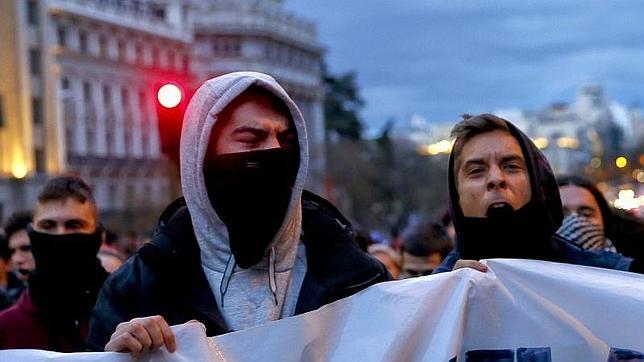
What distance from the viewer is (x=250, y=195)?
3041 mm

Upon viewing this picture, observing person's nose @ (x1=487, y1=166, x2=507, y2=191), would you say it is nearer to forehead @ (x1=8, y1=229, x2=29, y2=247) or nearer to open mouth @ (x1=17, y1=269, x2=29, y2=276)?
open mouth @ (x1=17, y1=269, x2=29, y2=276)

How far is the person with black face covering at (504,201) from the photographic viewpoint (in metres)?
3.40

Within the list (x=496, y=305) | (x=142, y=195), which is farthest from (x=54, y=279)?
(x=142, y=195)

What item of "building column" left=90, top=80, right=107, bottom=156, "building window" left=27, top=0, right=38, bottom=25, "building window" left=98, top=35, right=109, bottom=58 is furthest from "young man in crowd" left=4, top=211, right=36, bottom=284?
"building window" left=98, top=35, right=109, bottom=58

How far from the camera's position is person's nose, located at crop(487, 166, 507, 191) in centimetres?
342

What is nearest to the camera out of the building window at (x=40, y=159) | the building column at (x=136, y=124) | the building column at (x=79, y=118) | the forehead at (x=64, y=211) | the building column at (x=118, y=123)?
the forehead at (x=64, y=211)

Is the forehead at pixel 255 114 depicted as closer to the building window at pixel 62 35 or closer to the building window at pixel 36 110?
the building window at pixel 36 110

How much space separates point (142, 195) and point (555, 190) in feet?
190

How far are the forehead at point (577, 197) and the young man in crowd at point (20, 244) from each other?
8.79 feet

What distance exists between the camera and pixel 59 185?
4.85 m

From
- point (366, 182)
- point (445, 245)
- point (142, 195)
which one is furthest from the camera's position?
point (366, 182)

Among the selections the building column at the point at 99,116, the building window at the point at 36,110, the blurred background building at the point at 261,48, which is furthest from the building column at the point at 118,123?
the building window at the point at 36,110

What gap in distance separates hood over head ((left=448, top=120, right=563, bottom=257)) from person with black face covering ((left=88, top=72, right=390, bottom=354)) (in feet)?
1.36

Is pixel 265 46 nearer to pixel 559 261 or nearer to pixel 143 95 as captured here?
pixel 143 95
